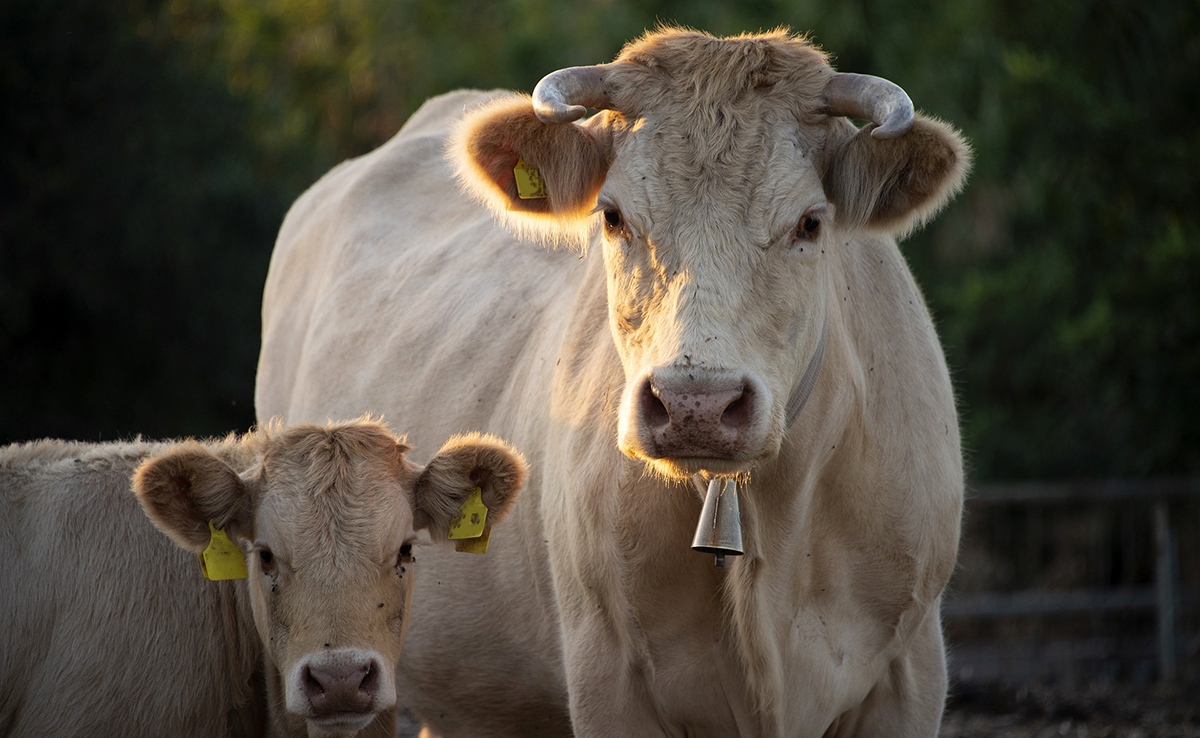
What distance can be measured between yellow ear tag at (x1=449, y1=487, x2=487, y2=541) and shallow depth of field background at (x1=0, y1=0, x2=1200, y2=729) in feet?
18.7

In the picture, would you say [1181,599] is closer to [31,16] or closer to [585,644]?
[585,644]

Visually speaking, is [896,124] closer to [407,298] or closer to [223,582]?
[223,582]

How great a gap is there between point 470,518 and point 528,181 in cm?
104

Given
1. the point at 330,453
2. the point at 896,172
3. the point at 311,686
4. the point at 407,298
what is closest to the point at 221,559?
the point at 330,453

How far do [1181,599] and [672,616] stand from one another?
752cm

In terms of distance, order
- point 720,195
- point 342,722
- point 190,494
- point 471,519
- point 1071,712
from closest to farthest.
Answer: point 720,195, point 342,722, point 190,494, point 471,519, point 1071,712

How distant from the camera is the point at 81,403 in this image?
544 inches

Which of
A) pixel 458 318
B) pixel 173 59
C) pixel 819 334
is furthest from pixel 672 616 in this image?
pixel 173 59

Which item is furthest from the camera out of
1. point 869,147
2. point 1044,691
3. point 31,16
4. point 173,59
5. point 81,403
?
point 173,59

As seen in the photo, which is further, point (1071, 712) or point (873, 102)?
point (1071, 712)

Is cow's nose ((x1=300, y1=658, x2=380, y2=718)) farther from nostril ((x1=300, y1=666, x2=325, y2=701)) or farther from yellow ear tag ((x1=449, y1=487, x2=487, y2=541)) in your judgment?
yellow ear tag ((x1=449, y1=487, x2=487, y2=541))

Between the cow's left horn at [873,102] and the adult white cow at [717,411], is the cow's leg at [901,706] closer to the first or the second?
the adult white cow at [717,411]

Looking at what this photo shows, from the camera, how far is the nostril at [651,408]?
10.0 ft

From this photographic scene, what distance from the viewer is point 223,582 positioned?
13.5ft
